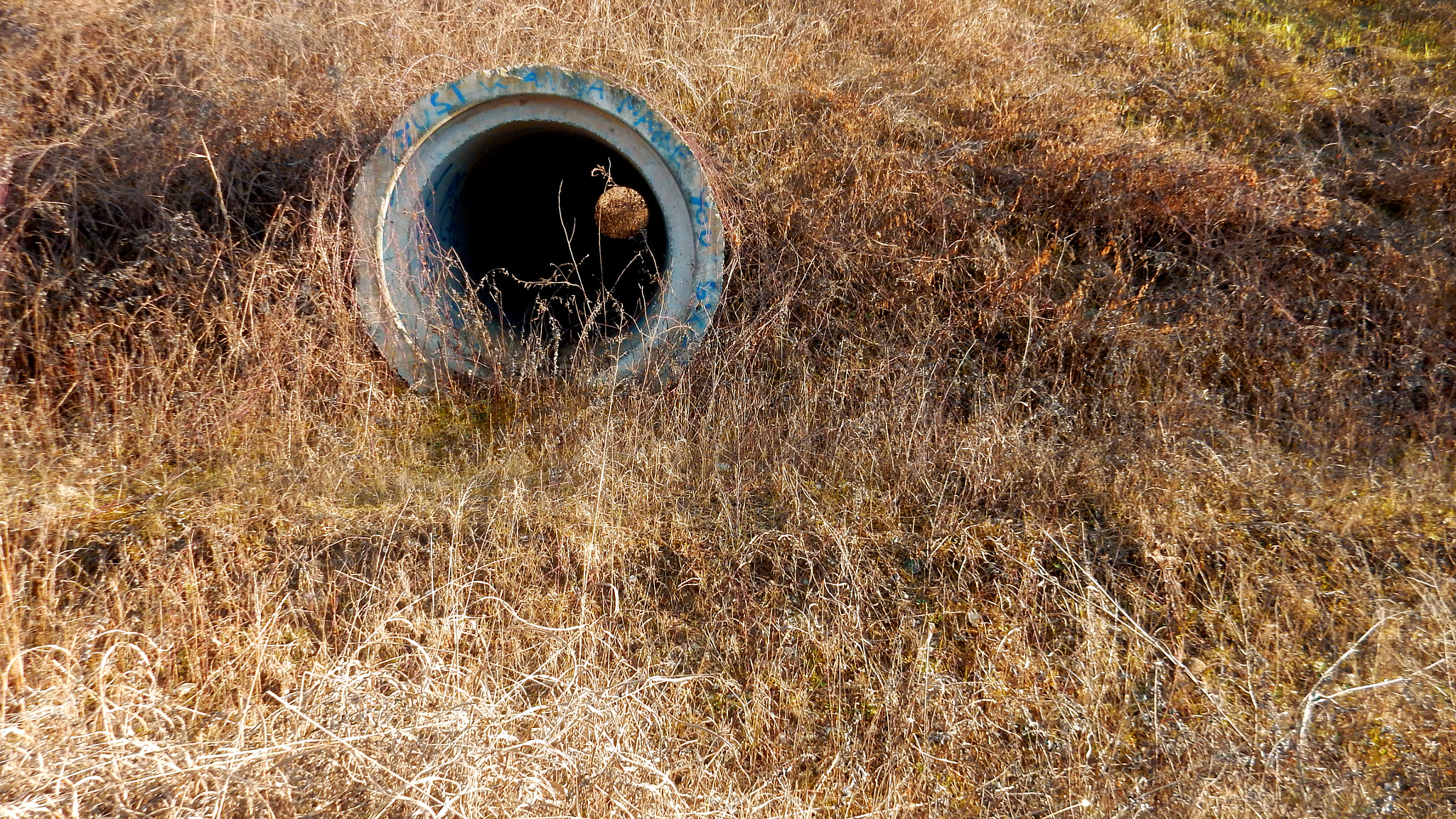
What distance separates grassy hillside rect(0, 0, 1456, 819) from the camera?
251 cm

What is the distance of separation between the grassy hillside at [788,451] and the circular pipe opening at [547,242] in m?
0.55

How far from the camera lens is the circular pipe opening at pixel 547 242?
4289 mm

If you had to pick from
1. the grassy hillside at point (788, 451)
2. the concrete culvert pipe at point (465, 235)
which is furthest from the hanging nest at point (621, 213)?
the concrete culvert pipe at point (465, 235)

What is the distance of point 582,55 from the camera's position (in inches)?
230

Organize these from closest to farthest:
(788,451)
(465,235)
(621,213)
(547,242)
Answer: (788,451) < (465,235) < (547,242) < (621,213)

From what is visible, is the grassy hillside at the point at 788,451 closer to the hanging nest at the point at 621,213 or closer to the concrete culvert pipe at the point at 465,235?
the concrete culvert pipe at the point at 465,235

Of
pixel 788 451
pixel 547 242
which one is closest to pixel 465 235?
pixel 547 242

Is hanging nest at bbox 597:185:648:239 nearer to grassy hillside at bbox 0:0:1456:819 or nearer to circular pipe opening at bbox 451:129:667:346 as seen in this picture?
circular pipe opening at bbox 451:129:667:346

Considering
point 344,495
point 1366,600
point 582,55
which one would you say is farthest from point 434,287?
point 1366,600

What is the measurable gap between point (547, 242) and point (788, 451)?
9.51ft

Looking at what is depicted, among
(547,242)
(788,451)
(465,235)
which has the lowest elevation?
(788,451)

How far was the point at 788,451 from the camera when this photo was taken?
3.76 metres

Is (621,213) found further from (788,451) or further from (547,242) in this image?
(788,451)

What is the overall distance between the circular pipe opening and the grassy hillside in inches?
21.5
